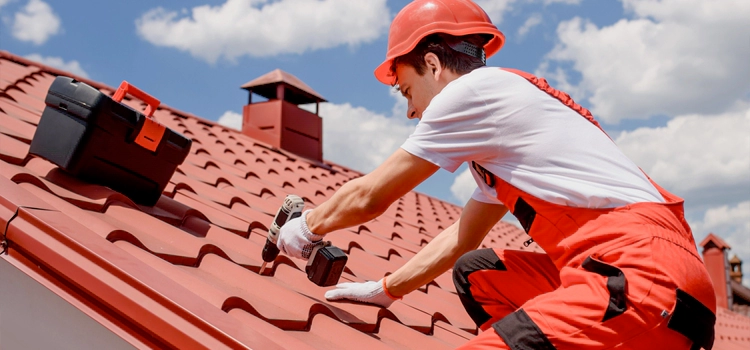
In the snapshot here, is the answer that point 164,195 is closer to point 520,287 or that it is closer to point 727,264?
point 520,287

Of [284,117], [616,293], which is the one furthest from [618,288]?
[284,117]

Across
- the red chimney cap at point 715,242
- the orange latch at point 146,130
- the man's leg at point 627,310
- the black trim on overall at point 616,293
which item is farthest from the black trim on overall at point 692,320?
the red chimney cap at point 715,242

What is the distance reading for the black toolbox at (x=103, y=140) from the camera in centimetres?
219

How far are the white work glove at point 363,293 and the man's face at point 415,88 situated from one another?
67 cm

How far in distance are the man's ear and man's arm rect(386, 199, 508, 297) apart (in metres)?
0.51

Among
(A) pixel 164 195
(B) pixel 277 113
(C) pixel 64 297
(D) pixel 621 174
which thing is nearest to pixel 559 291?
(D) pixel 621 174

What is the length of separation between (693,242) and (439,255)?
0.91 meters

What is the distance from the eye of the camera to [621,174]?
144 cm

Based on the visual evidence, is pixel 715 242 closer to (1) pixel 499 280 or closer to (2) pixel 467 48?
(1) pixel 499 280

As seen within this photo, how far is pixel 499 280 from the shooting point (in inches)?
74.7

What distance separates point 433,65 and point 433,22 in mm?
131

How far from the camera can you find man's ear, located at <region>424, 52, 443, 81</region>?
179cm

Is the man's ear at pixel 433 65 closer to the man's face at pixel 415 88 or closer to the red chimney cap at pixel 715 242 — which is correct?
the man's face at pixel 415 88

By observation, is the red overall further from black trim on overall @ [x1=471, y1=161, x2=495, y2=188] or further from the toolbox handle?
the toolbox handle
